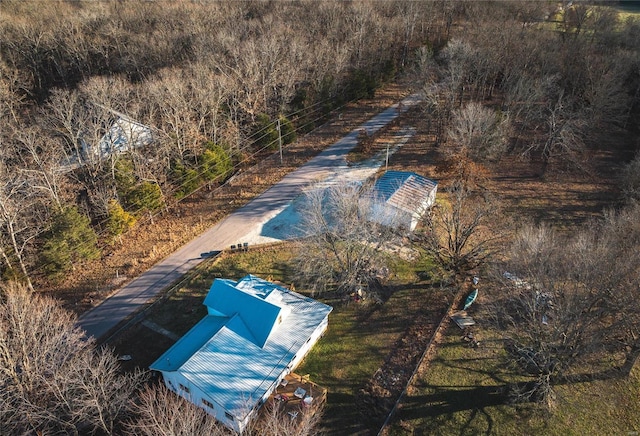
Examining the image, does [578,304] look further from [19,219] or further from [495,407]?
[19,219]

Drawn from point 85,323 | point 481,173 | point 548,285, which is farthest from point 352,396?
point 481,173

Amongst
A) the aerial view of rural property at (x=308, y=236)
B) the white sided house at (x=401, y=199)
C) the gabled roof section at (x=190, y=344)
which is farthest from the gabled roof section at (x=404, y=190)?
the gabled roof section at (x=190, y=344)

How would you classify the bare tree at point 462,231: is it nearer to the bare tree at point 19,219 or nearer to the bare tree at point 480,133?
the bare tree at point 480,133

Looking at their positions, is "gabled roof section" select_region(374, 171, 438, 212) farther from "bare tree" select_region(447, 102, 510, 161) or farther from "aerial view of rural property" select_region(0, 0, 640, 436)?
"bare tree" select_region(447, 102, 510, 161)

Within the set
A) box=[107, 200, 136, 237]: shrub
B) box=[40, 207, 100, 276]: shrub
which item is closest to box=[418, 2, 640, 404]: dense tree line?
box=[107, 200, 136, 237]: shrub

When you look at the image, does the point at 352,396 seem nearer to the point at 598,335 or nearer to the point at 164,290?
the point at 598,335

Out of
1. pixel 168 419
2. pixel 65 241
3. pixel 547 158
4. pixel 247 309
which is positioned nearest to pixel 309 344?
pixel 247 309
